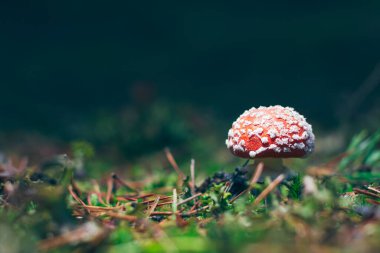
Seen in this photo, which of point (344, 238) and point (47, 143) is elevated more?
point (47, 143)

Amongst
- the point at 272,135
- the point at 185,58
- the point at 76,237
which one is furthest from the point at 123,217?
the point at 185,58

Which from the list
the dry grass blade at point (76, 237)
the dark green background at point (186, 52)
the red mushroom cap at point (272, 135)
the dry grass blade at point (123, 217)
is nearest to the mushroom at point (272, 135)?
the red mushroom cap at point (272, 135)

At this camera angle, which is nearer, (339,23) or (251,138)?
(251,138)

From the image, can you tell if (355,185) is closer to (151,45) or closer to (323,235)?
(323,235)

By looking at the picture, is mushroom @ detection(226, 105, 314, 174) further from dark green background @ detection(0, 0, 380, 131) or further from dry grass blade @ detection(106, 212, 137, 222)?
dark green background @ detection(0, 0, 380, 131)

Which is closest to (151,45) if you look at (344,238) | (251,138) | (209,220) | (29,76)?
(29,76)

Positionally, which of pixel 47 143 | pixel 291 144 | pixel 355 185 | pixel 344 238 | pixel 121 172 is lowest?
pixel 344 238
